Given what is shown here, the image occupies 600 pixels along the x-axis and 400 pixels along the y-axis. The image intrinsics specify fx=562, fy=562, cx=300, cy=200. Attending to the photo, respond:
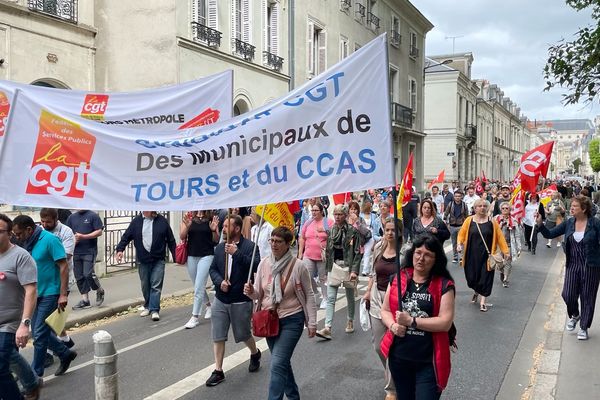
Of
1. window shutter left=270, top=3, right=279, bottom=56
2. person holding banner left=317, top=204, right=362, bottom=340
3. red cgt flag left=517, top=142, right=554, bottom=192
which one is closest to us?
person holding banner left=317, top=204, right=362, bottom=340

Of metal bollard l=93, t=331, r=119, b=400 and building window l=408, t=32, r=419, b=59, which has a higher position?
building window l=408, t=32, r=419, b=59

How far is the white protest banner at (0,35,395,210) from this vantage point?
3.92 meters

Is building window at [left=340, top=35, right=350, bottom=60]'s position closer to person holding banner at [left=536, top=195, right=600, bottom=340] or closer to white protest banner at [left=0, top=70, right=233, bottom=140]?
person holding banner at [left=536, top=195, right=600, bottom=340]

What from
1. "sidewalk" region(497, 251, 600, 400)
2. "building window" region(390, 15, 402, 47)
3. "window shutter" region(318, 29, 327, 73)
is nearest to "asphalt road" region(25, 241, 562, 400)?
"sidewalk" region(497, 251, 600, 400)

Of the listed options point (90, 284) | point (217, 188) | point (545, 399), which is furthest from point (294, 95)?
point (90, 284)

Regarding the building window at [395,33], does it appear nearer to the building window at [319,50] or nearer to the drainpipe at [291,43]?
the building window at [319,50]

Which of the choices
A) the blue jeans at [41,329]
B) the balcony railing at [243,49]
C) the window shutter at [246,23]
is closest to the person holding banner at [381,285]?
the blue jeans at [41,329]

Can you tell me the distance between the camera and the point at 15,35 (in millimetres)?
13008

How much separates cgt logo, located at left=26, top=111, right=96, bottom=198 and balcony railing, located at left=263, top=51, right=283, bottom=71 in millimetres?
16172

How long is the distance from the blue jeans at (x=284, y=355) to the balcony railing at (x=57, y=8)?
12.0 metres

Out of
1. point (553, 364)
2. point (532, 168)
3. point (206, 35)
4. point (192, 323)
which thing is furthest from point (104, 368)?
point (206, 35)

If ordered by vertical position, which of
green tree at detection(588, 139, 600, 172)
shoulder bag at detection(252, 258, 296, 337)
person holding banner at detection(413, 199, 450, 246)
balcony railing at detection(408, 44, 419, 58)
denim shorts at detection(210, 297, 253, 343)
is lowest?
denim shorts at detection(210, 297, 253, 343)

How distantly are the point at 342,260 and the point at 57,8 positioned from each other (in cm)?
1118

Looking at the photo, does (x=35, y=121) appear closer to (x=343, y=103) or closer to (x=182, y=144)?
(x=182, y=144)
